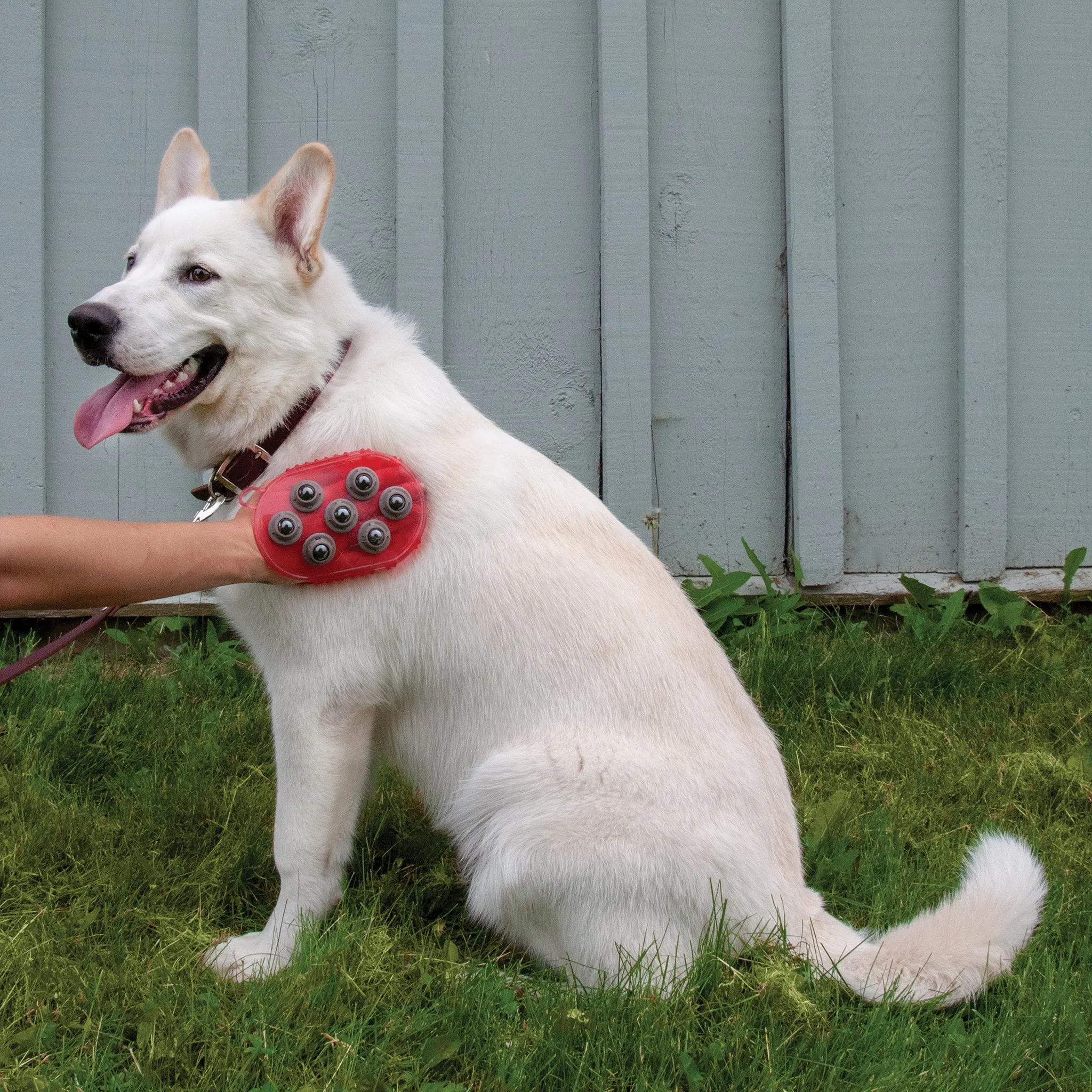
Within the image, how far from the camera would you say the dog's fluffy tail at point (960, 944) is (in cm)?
196

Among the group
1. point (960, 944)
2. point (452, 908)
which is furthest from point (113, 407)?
point (960, 944)

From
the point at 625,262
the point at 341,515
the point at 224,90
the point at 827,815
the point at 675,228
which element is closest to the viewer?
the point at 341,515

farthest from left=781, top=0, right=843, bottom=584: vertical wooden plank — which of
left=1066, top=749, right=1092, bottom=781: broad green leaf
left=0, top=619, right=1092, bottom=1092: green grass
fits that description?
left=1066, top=749, right=1092, bottom=781: broad green leaf

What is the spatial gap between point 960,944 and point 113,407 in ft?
6.32

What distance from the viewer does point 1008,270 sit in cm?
421

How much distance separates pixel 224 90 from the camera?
12.6 ft

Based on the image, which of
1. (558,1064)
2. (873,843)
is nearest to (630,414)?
(873,843)

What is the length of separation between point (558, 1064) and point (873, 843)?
1171mm

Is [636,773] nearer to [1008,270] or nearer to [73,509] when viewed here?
[73,509]

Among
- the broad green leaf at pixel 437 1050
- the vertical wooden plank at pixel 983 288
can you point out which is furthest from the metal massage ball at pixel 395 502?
the vertical wooden plank at pixel 983 288

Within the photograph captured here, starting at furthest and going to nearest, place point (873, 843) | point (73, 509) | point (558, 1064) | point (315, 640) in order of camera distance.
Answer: point (73, 509)
point (873, 843)
point (315, 640)
point (558, 1064)

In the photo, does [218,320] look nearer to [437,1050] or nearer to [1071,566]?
[437,1050]

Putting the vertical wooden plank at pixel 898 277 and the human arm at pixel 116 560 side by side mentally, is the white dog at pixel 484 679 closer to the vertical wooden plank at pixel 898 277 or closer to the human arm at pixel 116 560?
the human arm at pixel 116 560

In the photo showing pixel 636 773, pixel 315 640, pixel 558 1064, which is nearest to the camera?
pixel 558 1064
